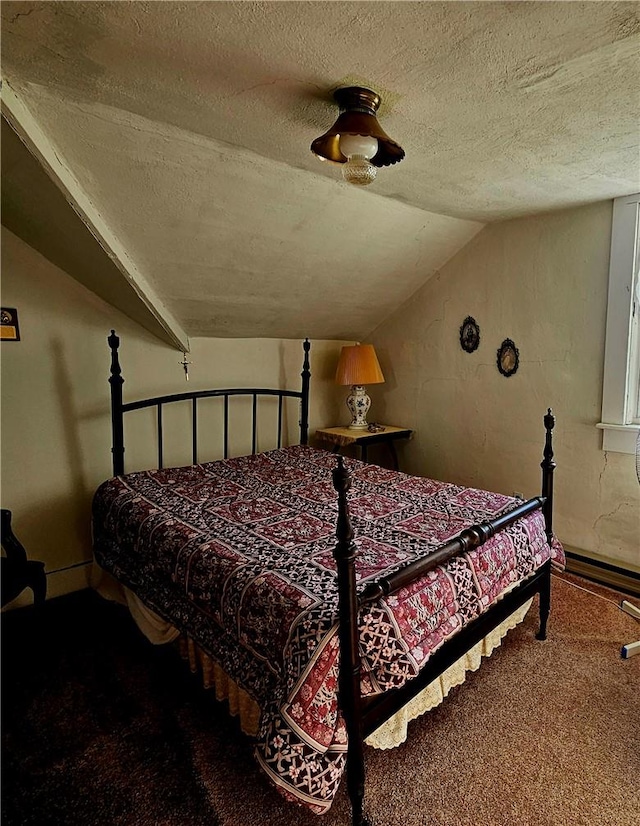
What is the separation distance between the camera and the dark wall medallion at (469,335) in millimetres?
3209

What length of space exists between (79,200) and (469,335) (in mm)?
2464

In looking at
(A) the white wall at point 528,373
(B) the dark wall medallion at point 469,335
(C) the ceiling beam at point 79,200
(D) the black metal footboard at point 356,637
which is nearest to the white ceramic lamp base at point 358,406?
(A) the white wall at point 528,373

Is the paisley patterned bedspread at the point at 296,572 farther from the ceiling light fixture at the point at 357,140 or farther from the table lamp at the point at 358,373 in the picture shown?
the ceiling light fixture at the point at 357,140

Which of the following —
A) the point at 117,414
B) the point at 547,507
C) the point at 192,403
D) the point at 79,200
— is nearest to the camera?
the point at 79,200

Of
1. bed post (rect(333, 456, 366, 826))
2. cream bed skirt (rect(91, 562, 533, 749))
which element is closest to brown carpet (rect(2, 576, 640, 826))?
cream bed skirt (rect(91, 562, 533, 749))

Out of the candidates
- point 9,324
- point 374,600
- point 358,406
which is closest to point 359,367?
point 358,406

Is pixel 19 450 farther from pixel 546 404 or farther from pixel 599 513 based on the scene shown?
pixel 599 513

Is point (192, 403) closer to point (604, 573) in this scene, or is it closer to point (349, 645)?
point (349, 645)

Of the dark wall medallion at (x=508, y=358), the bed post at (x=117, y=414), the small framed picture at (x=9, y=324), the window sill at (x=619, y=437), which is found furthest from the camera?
the dark wall medallion at (x=508, y=358)

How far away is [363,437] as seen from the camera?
11.3ft

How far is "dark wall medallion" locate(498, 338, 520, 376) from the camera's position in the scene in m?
3.01

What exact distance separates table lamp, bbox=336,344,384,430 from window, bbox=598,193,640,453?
155 centimetres

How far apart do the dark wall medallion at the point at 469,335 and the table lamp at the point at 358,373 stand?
2.22 ft

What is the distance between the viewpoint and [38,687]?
192 centimetres
